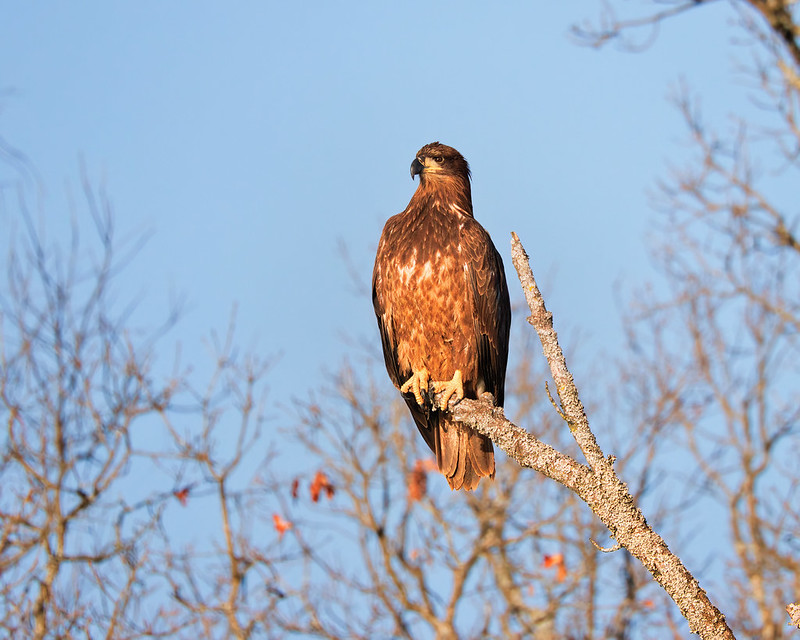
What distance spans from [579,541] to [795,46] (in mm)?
6169

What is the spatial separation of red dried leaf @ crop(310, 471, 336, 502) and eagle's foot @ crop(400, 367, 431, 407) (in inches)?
238

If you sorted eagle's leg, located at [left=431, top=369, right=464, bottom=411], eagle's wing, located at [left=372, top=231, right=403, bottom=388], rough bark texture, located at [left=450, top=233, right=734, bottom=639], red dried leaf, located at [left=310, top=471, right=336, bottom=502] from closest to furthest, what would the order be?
1. rough bark texture, located at [left=450, top=233, right=734, bottom=639]
2. eagle's leg, located at [left=431, top=369, right=464, bottom=411]
3. eagle's wing, located at [left=372, top=231, right=403, bottom=388]
4. red dried leaf, located at [left=310, top=471, right=336, bottom=502]

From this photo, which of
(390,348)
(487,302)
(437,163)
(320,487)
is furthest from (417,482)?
(487,302)

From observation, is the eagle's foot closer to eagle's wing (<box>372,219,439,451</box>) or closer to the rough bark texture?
eagle's wing (<box>372,219,439,451</box>)

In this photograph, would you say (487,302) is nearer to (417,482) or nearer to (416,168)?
(416,168)

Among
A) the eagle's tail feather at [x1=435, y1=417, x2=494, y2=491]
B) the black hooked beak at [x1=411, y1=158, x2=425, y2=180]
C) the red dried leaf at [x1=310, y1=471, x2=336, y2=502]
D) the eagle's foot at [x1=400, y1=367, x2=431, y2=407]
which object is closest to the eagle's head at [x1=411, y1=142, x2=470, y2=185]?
the black hooked beak at [x1=411, y1=158, x2=425, y2=180]

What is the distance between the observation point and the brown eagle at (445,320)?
4738 millimetres

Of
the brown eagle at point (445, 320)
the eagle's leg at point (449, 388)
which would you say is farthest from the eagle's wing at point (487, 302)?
the eagle's leg at point (449, 388)

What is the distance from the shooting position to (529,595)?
11.5m

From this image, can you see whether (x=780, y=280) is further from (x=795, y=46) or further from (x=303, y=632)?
(x=303, y=632)

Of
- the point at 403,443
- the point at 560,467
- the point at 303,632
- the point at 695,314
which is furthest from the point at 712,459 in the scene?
the point at 560,467

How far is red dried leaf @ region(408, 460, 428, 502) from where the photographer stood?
36.7 feet

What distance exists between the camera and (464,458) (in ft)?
15.5

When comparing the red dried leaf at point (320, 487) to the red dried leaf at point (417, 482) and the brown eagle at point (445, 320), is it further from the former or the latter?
the brown eagle at point (445, 320)
